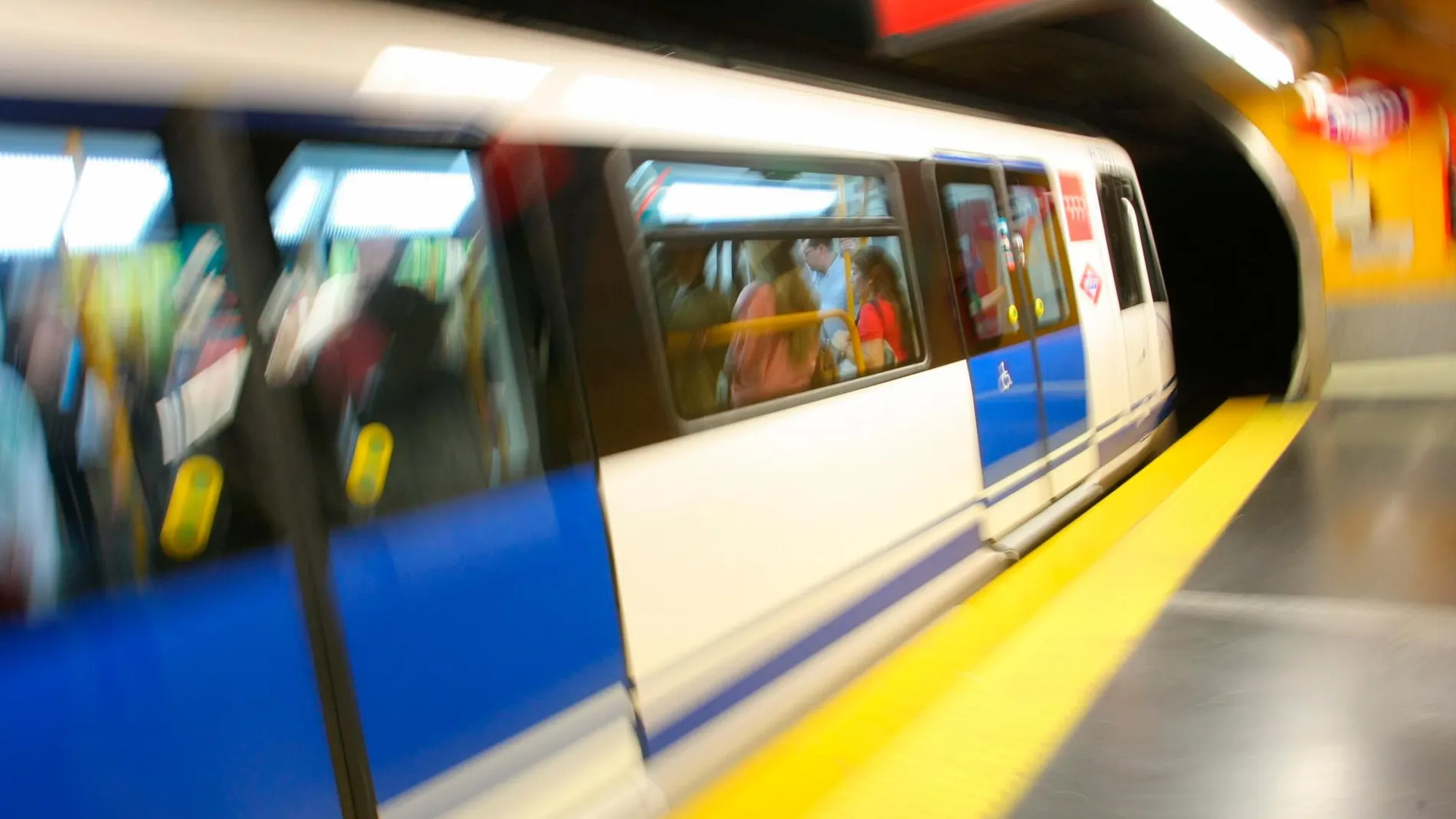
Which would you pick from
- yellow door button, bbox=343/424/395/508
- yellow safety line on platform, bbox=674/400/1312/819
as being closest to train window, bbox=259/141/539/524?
yellow door button, bbox=343/424/395/508

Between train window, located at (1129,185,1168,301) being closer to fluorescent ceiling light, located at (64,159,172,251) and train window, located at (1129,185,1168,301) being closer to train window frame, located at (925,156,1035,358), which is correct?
train window frame, located at (925,156,1035,358)

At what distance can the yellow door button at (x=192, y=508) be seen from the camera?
1.64m

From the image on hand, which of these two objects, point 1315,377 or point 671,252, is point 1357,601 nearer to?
point 671,252

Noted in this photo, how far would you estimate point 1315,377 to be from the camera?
757cm

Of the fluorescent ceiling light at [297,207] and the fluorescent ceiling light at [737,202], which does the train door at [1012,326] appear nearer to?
the fluorescent ceiling light at [737,202]

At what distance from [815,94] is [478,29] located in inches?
62.6

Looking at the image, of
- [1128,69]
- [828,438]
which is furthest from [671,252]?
[1128,69]

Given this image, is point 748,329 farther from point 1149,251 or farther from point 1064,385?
point 1149,251

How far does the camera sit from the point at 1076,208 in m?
5.81

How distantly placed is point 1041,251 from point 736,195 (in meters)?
2.88

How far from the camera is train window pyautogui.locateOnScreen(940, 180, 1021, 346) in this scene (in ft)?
14.1

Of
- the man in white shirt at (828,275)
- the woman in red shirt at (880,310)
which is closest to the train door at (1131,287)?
the woman in red shirt at (880,310)

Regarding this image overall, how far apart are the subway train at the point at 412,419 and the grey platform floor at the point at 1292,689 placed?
3.18 ft

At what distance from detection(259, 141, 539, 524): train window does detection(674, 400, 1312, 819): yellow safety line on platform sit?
1097 millimetres
